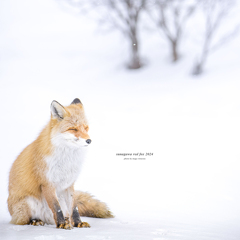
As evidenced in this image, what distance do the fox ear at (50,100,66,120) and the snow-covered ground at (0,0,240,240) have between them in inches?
33.0

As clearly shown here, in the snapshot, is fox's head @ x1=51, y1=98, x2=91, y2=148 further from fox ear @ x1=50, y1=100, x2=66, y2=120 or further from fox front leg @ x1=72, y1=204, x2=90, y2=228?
fox front leg @ x1=72, y1=204, x2=90, y2=228

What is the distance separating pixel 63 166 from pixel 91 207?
2.21 ft

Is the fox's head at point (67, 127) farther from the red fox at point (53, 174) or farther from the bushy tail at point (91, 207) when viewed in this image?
the bushy tail at point (91, 207)

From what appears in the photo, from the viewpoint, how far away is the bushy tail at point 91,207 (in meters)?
2.85

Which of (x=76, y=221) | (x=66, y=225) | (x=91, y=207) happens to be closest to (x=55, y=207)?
(x=66, y=225)

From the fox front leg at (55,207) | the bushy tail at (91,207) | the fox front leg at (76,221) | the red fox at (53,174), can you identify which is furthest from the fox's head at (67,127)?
the bushy tail at (91,207)

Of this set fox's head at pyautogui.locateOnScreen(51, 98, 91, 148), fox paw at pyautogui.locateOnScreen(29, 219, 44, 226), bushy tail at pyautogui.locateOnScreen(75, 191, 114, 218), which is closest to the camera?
fox's head at pyautogui.locateOnScreen(51, 98, 91, 148)

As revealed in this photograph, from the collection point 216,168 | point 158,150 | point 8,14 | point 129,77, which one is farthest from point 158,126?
point 8,14

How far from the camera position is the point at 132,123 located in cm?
724

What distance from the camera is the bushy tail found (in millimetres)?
2848

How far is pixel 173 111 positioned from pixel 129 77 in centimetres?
252

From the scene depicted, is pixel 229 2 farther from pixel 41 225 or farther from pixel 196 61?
pixel 41 225

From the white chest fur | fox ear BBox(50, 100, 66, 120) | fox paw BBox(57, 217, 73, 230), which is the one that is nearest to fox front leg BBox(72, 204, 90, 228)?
fox paw BBox(57, 217, 73, 230)

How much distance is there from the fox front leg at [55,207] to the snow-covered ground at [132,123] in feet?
0.42
